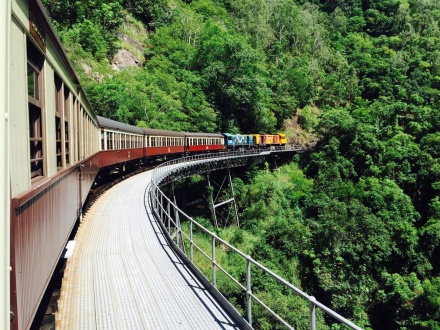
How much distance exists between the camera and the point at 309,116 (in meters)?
57.8

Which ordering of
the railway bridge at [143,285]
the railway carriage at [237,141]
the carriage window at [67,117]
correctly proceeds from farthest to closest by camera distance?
the railway carriage at [237,141]
the carriage window at [67,117]
the railway bridge at [143,285]

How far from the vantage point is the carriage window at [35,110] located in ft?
10.8

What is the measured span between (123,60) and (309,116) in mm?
29905

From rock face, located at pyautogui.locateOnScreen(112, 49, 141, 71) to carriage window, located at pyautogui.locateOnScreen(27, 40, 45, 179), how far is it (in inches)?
1582

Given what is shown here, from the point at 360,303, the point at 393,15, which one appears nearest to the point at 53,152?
the point at 360,303

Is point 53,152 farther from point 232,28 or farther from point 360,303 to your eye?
point 232,28

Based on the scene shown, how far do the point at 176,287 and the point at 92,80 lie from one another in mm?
31259

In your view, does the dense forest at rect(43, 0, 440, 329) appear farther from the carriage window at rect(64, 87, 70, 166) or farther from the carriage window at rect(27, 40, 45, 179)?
the carriage window at rect(27, 40, 45, 179)

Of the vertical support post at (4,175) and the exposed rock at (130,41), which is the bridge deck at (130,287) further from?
the exposed rock at (130,41)

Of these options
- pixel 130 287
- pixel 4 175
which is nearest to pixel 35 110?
pixel 4 175

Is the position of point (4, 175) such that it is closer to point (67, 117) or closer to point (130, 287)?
point (67, 117)

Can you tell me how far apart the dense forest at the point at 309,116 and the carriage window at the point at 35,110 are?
1343cm

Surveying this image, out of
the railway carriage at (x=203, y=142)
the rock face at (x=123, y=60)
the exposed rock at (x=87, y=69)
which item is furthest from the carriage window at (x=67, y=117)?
the rock face at (x=123, y=60)

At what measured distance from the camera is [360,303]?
1969cm
